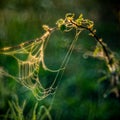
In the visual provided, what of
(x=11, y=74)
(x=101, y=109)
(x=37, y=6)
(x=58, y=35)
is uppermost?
(x=37, y=6)

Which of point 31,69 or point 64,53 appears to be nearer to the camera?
point 31,69

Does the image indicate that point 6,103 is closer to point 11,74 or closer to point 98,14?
point 11,74

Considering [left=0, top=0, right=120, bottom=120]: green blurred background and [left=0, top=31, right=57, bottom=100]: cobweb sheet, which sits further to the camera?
[left=0, top=0, right=120, bottom=120]: green blurred background

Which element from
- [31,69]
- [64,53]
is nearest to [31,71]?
[31,69]

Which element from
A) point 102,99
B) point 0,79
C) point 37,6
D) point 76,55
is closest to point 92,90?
point 102,99

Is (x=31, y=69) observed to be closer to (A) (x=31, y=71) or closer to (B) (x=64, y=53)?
(A) (x=31, y=71)

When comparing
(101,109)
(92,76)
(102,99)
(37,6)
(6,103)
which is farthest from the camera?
(37,6)

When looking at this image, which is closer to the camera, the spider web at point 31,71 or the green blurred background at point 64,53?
the spider web at point 31,71

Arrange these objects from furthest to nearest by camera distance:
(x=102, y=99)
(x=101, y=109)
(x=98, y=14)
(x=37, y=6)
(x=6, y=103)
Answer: (x=98, y=14), (x=37, y=6), (x=102, y=99), (x=101, y=109), (x=6, y=103)
